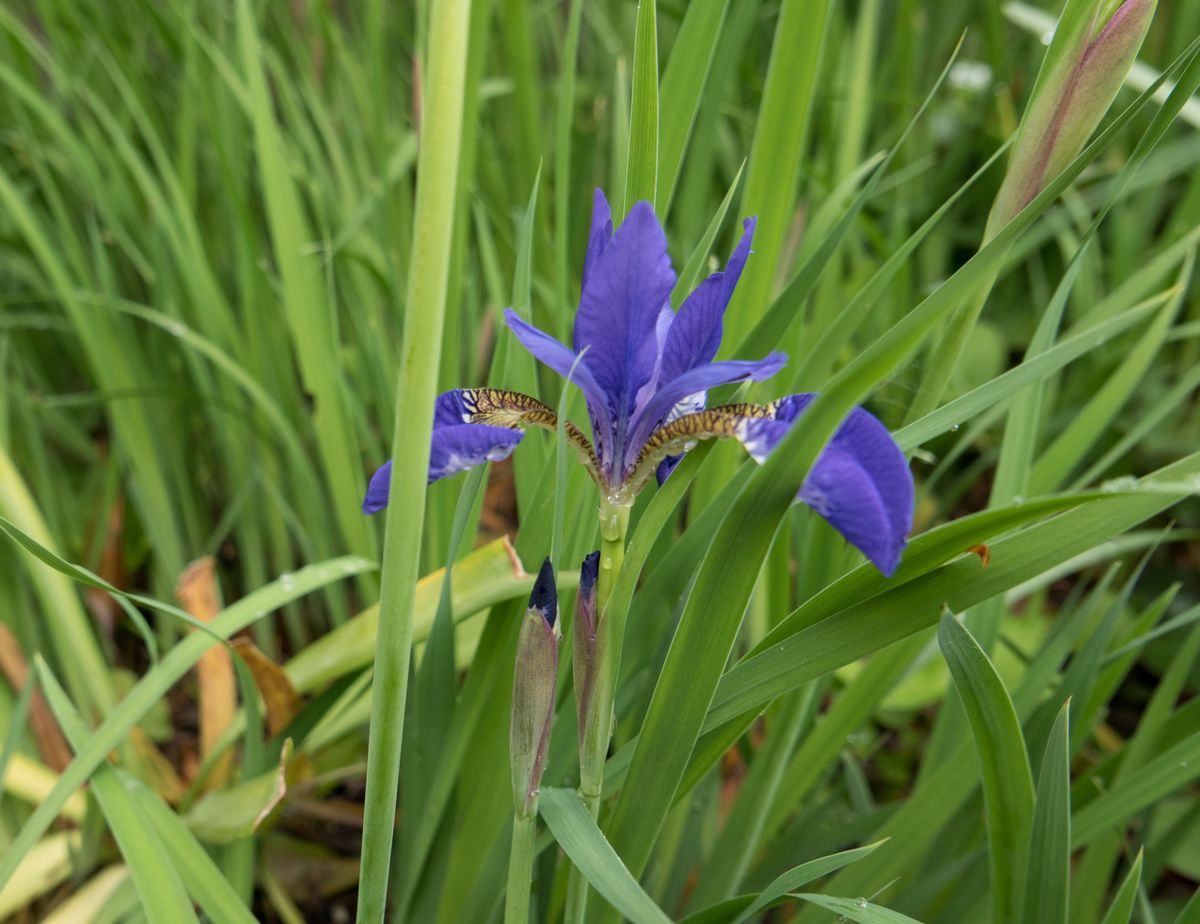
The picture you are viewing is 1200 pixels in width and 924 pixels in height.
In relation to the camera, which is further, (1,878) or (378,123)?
(378,123)

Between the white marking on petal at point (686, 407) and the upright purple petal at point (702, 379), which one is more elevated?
the white marking on petal at point (686, 407)

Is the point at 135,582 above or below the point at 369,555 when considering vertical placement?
above

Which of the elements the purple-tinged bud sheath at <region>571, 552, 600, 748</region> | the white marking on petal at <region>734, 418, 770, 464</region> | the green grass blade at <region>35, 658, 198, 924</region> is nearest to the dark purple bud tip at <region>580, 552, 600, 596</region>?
the purple-tinged bud sheath at <region>571, 552, 600, 748</region>

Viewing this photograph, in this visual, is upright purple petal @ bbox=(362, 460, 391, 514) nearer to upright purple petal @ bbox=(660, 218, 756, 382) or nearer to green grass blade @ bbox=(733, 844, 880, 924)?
upright purple petal @ bbox=(660, 218, 756, 382)

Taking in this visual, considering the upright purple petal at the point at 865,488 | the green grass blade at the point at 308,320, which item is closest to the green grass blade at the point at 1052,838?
the upright purple petal at the point at 865,488

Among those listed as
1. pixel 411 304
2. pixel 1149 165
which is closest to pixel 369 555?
pixel 411 304

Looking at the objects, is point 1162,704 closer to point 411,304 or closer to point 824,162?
point 411,304

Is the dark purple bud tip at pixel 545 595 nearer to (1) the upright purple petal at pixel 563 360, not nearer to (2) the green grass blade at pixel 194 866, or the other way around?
(1) the upright purple petal at pixel 563 360
